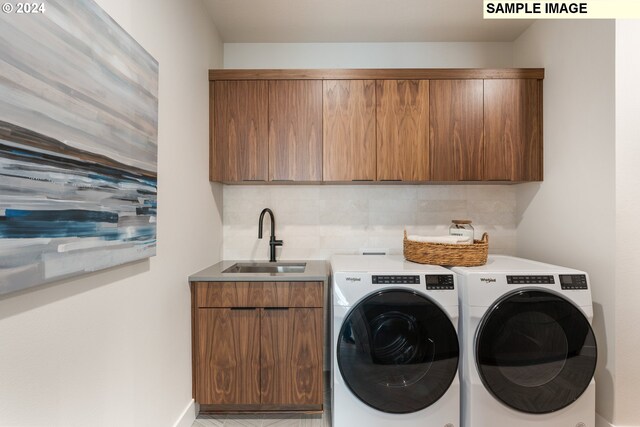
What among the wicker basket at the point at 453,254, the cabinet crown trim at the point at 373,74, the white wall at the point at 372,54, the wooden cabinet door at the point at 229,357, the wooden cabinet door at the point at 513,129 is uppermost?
the white wall at the point at 372,54

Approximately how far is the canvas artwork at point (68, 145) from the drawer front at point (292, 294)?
878mm

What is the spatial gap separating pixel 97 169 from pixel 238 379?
151cm

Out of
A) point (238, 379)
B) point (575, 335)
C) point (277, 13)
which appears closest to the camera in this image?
point (575, 335)

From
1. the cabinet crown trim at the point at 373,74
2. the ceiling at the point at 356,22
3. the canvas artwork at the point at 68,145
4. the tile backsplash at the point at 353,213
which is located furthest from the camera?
the tile backsplash at the point at 353,213

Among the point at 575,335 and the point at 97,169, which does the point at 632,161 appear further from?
the point at 97,169

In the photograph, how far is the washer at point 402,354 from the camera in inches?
68.0

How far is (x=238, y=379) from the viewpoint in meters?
2.01

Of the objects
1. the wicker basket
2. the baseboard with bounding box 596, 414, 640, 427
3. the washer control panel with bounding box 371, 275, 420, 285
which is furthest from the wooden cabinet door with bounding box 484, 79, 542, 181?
the baseboard with bounding box 596, 414, 640, 427

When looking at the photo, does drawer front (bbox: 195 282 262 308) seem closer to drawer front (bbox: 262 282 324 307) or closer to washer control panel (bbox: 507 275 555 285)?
drawer front (bbox: 262 282 324 307)

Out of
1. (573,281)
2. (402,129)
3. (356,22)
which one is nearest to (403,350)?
(573,281)

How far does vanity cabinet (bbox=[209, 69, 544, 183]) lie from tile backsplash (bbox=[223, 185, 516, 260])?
1.12 ft

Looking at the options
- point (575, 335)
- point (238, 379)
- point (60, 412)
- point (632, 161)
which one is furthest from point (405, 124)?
point (60, 412)

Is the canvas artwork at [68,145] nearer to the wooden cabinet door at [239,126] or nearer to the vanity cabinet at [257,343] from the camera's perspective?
the vanity cabinet at [257,343]

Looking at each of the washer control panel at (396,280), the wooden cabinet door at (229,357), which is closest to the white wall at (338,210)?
the wooden cabinet door at (229,357)
